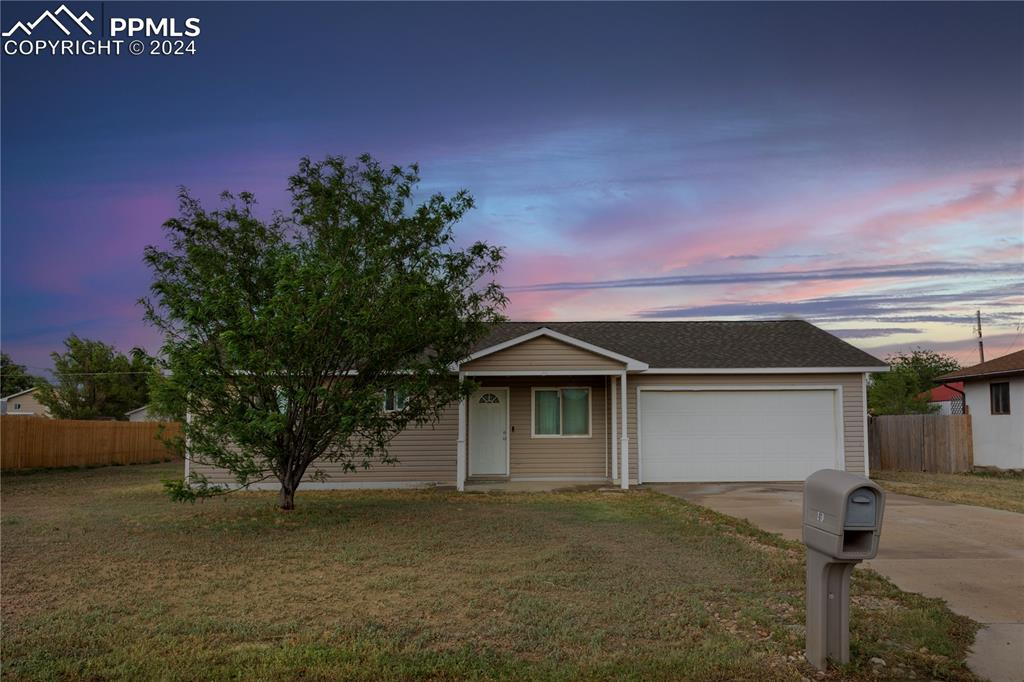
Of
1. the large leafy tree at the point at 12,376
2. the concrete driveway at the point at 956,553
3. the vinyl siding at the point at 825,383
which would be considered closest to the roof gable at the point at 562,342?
the vinyl siding at the point at 825,383

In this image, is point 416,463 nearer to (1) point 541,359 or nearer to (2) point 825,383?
(1) point 541,359

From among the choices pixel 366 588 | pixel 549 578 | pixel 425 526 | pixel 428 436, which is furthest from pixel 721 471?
pixel 366 588

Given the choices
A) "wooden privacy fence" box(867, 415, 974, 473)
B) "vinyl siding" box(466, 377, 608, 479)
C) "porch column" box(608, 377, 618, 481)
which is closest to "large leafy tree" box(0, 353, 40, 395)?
"vinyl siding" box(466, 377, 608, 479)

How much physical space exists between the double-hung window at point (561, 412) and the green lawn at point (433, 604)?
19.8 feet

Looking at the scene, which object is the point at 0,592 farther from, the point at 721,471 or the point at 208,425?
the point at 721,471

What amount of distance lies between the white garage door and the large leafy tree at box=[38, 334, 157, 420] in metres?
27.9

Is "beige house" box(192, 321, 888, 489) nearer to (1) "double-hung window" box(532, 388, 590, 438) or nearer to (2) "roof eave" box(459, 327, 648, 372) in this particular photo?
(1) "double-hung window" box(532, 388, 590, 438)

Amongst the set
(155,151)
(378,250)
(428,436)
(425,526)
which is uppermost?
(155,151)

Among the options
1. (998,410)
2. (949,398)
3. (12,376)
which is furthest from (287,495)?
(12,376)

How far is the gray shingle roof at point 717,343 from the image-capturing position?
55.0 feet

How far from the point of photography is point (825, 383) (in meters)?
16.8

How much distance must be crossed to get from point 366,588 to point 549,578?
170 cm

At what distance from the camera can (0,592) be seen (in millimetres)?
6656

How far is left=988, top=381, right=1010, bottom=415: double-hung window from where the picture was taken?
69.5 ft
